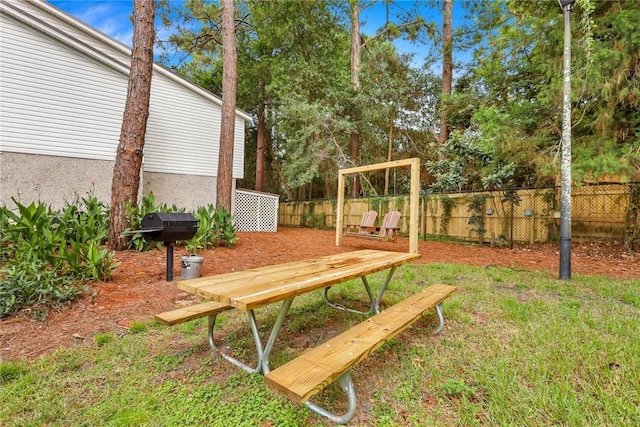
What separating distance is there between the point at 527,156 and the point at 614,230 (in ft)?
10.3

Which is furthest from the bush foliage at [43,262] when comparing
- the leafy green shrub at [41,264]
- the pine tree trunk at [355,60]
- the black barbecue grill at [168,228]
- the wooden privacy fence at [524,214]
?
the pine tree trunk at [355,60]

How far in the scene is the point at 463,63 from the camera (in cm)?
1172

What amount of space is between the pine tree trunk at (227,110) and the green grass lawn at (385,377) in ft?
17.7

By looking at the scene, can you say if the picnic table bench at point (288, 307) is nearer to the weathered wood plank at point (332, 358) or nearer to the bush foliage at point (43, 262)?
the weathered wood plank at point (332, 358)

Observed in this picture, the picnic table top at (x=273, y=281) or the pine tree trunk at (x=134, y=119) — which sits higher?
the pine tree trunk at (x=134, y=119)

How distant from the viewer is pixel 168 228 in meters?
3.45

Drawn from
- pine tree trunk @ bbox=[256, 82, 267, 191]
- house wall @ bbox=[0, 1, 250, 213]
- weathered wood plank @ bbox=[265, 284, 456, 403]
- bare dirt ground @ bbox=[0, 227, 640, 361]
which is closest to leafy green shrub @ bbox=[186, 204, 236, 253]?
bare dirt ground @ bbox=[0, 227, 640, 361]

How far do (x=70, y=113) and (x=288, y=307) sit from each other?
8.98 metres

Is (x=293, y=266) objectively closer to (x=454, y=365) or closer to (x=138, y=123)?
(x=454, y=365)

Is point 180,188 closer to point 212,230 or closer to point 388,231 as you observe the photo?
point 212,230

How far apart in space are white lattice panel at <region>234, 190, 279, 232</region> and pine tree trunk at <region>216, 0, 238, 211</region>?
3.47 m

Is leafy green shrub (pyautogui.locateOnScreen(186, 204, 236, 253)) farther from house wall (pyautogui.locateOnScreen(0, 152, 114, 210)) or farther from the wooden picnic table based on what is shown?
the wooden picnic table

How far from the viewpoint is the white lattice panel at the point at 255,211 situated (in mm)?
11234

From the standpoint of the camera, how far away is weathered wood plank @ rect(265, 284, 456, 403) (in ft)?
3.79
